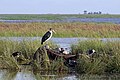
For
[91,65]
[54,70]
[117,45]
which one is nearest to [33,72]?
[54,70]

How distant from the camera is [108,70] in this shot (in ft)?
54.5

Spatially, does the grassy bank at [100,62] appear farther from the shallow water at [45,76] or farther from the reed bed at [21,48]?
the reed bed at [21,48]

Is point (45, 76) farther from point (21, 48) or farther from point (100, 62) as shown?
point (21, 48)

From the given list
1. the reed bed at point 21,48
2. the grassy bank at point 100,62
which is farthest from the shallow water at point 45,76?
the reed bed at point 21,48

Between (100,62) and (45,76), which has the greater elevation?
(100,62)

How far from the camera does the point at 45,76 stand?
52.0 ft

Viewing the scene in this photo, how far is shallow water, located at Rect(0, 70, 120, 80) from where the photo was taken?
15.5 metres

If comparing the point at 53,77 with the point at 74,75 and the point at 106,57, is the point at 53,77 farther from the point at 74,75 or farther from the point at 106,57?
the point at 106,57

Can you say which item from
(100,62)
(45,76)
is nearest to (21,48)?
(45,76)

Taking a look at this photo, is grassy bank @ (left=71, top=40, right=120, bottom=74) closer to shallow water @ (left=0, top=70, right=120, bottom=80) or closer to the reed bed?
shallow water @ (left=0, top=70, right=120, bottom=80)

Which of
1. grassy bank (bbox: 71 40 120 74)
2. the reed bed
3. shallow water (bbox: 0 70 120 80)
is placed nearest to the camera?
shallow water (bbox: 0 70 120 80)

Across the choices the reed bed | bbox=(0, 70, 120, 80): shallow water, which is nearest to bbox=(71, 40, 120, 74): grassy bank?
bbox=(0, 70, 120, 80): shallow water

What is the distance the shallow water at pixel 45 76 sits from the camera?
15482 mm

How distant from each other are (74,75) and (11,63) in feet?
7.61
